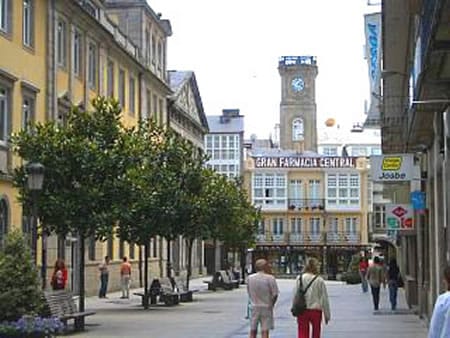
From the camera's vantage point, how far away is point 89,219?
82.1 feet

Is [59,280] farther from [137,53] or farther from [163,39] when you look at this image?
[163,39]

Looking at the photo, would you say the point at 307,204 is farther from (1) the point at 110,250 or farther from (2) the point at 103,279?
(2) the point at 103,279

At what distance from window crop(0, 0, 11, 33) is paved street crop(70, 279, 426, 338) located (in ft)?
30.3

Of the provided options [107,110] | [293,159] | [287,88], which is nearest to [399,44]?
[107,110]

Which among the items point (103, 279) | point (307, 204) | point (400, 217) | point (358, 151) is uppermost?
point (358, 151)

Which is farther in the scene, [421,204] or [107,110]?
[107,110]

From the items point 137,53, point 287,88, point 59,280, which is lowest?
point 59,280

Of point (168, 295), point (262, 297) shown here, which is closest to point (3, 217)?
point (168, 295)

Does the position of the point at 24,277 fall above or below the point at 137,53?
below

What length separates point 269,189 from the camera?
105 m

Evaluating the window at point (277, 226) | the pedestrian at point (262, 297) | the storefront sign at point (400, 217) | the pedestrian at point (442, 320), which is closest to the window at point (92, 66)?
the storefront sign at point (400, 217)

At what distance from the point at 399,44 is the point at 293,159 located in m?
78.7

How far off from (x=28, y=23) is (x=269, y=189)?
229ft

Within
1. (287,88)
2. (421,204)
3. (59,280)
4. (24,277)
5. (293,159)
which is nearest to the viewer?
(24,277)
